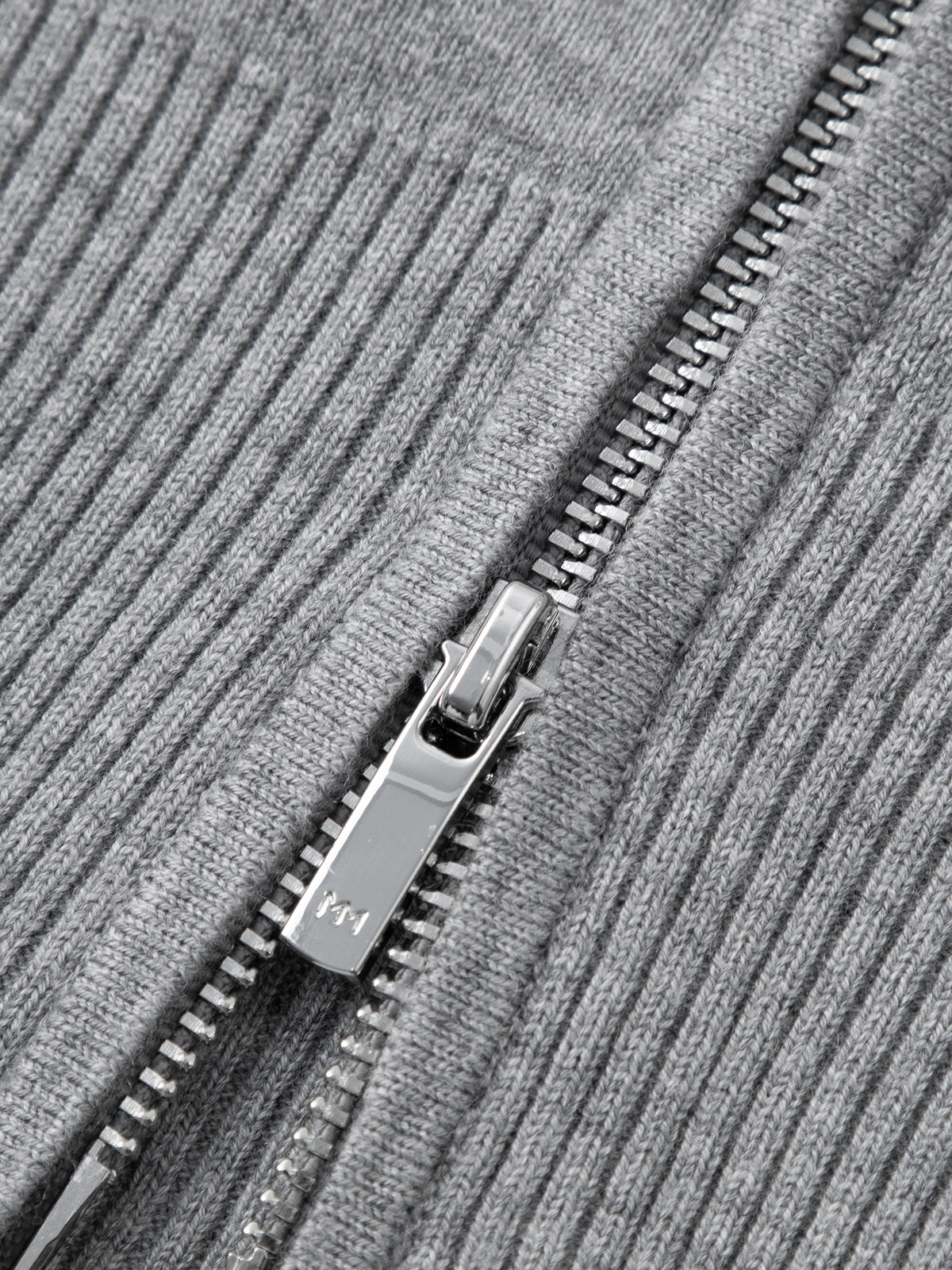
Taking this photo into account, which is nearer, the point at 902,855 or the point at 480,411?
the point at 902,855

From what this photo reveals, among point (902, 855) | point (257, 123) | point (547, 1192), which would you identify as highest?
point (257, 123)

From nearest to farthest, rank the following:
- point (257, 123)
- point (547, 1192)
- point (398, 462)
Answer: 1. point (547, 1192)
2. point (398, 462)
3. point (257, 123)

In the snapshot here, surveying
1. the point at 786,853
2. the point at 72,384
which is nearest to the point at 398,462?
the point at 72,384

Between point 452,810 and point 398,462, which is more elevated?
point 398,462

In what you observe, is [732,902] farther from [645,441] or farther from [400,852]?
[645,441]

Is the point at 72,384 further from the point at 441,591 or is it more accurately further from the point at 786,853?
the point at 786,853

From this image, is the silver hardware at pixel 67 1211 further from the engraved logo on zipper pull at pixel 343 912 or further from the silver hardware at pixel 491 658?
the silver hardware at pixel 491 658

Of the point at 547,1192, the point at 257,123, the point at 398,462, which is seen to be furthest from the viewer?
the point at 257,123

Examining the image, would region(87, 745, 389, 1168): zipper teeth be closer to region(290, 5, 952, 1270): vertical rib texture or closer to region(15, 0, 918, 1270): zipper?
region(15, 0, 918, 1270): zipper

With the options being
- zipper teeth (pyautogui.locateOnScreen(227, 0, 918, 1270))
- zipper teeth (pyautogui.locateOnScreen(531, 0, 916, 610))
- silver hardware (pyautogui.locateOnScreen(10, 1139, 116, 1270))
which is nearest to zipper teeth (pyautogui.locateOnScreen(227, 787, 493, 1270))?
zipper teeth (pyautogui.locateOnScreen(227, 0, 918, 1270))
